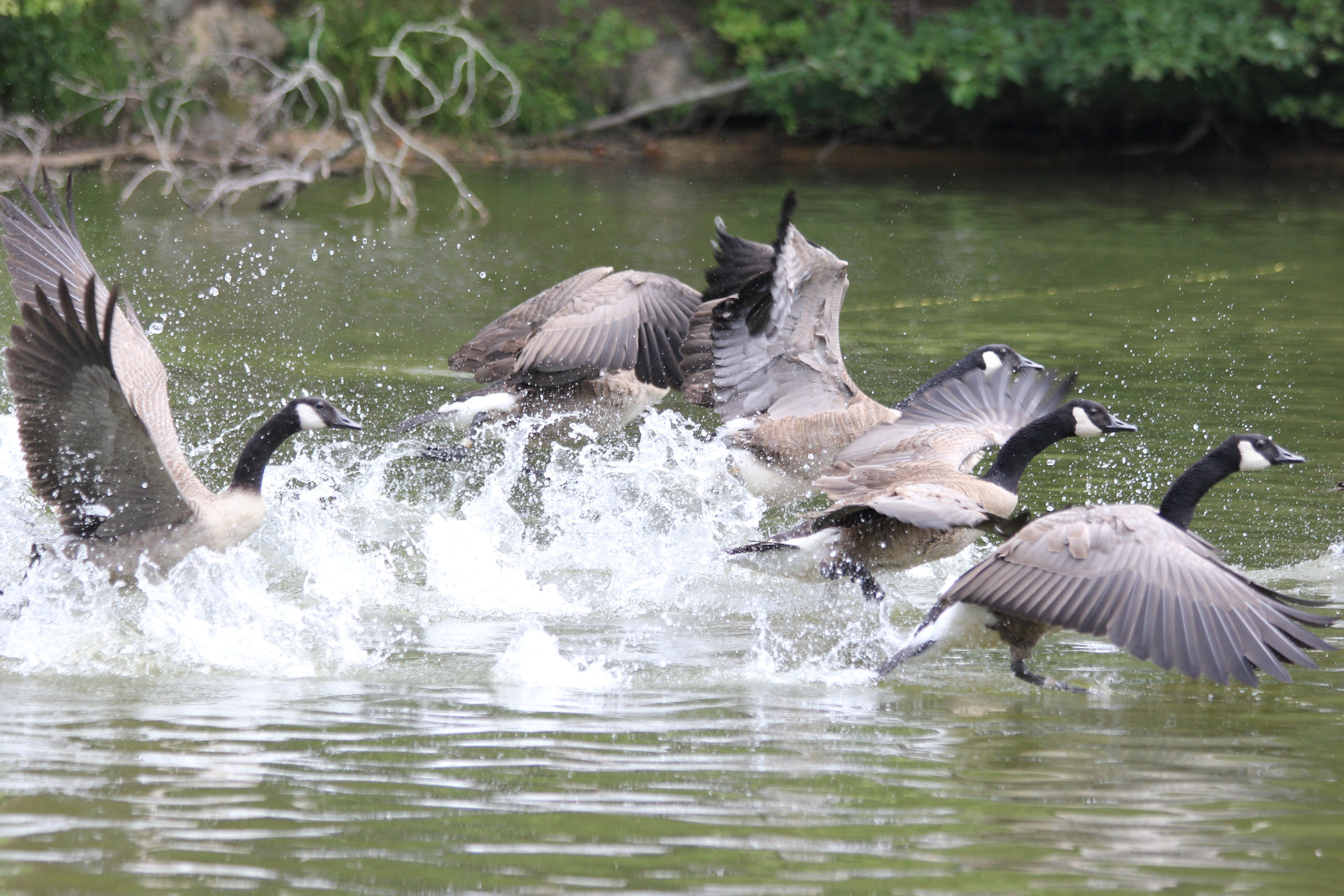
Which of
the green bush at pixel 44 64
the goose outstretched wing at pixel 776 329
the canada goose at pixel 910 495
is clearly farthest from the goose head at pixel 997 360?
the green bush at pixel 44 64

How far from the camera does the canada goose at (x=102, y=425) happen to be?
4.94 metres

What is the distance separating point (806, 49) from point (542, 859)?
20698 mm

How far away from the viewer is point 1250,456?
18.2 feet

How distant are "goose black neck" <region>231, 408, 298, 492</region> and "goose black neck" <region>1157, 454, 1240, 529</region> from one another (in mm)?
3253

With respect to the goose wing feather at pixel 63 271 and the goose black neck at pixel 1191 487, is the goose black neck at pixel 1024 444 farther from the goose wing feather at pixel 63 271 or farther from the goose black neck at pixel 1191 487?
the goose wing feather at pixel 63 271

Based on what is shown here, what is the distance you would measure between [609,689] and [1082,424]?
2226 mm

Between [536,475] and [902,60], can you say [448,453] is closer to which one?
[536,475]

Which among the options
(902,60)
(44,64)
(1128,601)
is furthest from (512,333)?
(902,60)

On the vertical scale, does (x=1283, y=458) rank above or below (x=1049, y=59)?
below

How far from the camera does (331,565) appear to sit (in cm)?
620

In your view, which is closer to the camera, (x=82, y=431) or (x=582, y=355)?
(x=82, y=431)

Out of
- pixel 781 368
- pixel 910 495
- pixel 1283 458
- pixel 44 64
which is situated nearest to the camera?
pixel 910 495

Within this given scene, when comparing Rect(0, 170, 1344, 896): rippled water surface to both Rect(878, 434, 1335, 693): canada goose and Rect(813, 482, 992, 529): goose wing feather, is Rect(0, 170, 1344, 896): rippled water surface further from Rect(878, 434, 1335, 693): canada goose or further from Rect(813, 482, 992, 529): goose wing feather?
Rect(813, 482, 992, 529): goose wing feather

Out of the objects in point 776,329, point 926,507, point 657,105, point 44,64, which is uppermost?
point 657,105
